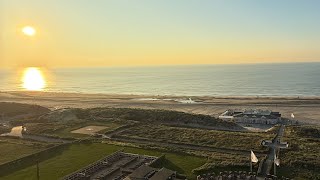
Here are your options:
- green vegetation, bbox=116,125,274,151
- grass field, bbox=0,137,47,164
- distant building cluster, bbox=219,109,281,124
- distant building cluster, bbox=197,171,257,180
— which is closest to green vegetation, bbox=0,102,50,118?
grass field, bbox=0,137,47,164

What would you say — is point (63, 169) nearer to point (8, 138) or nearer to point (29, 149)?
point (29, 149)

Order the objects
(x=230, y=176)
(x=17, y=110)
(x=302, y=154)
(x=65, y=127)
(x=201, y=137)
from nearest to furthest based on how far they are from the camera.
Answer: (x=230, y=176)
(x=302, y=154)
(x=201, y=137)
(x=65, y=127)
(x=17, y=110)

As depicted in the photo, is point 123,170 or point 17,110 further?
point 17,110

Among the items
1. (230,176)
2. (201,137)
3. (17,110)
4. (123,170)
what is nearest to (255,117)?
(201,137)

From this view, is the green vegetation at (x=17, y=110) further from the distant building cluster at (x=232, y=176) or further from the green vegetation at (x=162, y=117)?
the distant building cluster at (x=232, y=176)

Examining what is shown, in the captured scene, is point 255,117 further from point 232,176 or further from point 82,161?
point 82,161

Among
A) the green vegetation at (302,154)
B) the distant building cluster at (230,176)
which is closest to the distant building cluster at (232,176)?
the distant building cluster at (230,176)
